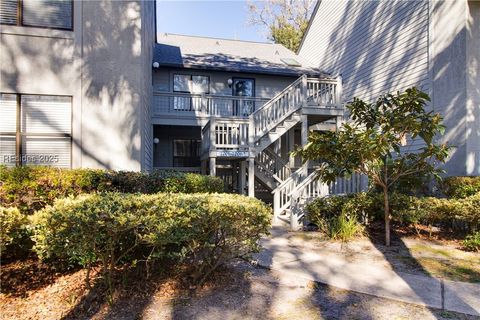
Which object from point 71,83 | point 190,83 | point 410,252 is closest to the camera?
point 410,252

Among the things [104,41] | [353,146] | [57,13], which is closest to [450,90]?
[353,146]

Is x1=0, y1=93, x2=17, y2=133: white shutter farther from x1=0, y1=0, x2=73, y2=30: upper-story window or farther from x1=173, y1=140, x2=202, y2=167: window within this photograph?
x1=173, y1=140, x2=202, y2=167: window

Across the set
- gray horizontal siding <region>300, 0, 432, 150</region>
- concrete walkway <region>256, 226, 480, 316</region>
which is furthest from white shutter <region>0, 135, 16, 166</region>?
gray horizontal siding <region>300, 0, 432, 150</region>

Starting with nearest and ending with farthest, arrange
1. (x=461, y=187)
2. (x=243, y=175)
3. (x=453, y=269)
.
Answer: (x=453, y=269) → (x=461, y=187) → (x=243, y=175)

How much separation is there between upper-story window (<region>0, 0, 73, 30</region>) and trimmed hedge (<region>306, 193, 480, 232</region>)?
694cm

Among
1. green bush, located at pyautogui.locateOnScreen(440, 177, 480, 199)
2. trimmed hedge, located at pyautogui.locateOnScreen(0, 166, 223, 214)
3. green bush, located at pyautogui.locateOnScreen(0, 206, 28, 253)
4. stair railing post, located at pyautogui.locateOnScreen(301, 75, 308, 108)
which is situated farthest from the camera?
stair railing post, located at pyautogui.locateOnScreen(301, 75, 308, 108)

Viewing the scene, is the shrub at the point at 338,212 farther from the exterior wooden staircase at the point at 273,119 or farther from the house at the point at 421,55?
the house at the point at 421,55

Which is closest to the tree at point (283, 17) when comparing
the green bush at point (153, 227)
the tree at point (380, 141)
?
the tree at point (380, 141)

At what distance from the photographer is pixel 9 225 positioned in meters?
4.02

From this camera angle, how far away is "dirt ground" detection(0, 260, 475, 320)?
12.3 ft

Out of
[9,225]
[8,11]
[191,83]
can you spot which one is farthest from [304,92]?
[9,225]

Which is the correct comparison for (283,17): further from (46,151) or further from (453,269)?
(453,269)

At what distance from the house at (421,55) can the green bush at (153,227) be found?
24.4 feet

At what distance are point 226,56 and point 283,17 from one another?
16.2 metres
